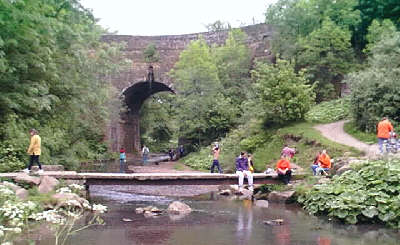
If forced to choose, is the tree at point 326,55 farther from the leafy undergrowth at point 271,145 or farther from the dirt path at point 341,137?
the leafy undergrowth at point 271,145

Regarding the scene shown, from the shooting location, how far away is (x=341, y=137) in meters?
19.7

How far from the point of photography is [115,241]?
27.8 feet

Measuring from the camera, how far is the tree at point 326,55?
2658 cm

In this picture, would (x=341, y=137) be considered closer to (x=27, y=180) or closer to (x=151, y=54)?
(x=27, y=180)

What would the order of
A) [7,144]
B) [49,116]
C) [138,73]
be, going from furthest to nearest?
[138,73] → [49,116] → [7,144]

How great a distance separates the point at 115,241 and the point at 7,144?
8.13m

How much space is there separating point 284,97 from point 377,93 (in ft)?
13.4

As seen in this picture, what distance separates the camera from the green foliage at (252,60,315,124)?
21641mm

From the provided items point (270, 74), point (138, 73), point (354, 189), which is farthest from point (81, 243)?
point (138, 73)

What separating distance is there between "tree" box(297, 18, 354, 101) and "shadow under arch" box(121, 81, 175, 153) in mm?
11019

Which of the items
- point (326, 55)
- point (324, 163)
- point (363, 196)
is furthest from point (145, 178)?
point (326, 55)

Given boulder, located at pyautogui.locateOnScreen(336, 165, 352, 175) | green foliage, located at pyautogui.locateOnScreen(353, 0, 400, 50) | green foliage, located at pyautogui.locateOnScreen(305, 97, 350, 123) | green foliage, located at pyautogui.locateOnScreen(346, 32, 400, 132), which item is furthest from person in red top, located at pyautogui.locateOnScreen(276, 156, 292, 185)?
green foliage, located at pyautogui.locateOnScreen(353, 0, 400, 50)

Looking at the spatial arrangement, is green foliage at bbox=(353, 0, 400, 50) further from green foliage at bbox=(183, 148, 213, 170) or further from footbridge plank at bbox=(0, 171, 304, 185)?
footbridge plank at bbox=(0, 171, 304, 185)

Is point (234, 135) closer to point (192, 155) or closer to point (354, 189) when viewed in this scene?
point (192, 155)
